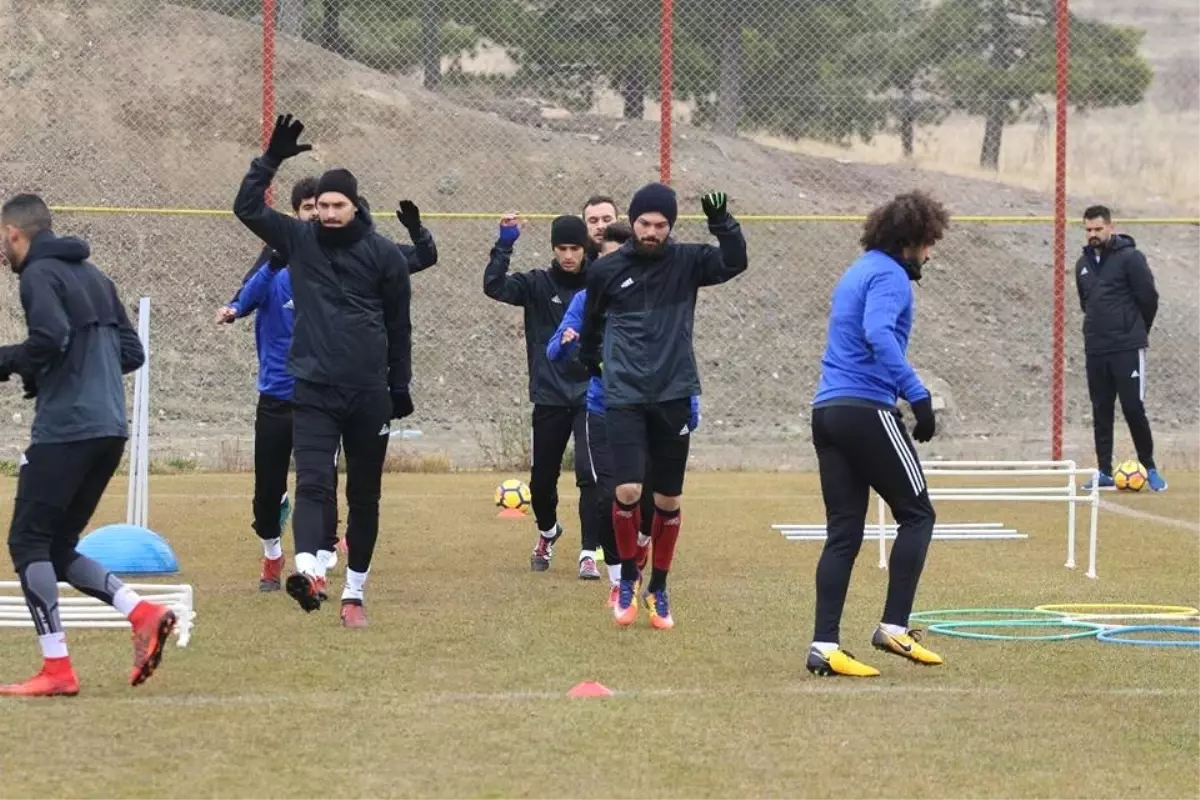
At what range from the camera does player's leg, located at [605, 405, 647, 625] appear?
904cm

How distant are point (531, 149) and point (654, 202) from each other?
49.6ft

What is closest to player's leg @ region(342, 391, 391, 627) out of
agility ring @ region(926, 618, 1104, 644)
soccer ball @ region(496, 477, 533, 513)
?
agility ring @ region(926, 618, 1104, 644)

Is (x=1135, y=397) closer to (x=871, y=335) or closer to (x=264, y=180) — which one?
(x=871, y=335)

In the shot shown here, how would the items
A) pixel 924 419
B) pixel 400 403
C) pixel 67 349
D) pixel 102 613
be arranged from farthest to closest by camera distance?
pixel 400 403 < pixel 102 613 < pixel 924 419 < pixel 67 349

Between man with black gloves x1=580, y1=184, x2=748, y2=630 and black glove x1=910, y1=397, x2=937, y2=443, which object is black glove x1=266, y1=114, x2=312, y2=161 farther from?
black glove x1=910, y1=397, x2=937, y2=443

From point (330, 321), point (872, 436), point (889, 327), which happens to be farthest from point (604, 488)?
point (889, 327)

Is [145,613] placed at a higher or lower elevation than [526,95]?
lower

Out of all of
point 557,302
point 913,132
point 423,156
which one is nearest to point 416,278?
point 423,156

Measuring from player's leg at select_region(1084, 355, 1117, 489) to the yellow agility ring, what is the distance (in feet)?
22.2

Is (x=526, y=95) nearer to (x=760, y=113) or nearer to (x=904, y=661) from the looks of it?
(x=760, y=113)

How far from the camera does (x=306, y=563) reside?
8664mm

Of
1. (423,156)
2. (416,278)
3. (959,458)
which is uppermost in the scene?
(423,156)

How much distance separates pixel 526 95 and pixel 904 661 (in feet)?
50.3

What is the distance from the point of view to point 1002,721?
6848 mm
